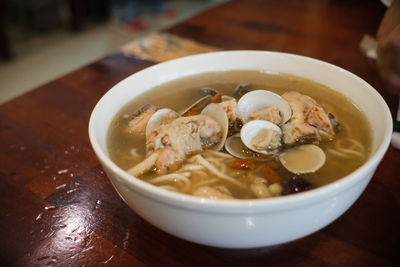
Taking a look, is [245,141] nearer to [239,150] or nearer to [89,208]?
[239,150]

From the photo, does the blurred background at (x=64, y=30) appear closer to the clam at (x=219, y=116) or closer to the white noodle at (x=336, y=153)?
the clam at (x=219, y=116)

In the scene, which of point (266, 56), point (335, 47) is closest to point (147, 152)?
point (266, 56)

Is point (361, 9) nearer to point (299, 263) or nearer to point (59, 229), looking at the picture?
point (299, 263)

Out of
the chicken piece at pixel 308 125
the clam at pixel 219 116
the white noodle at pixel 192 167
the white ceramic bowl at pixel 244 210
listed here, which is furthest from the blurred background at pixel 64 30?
the white ceramic bowl at pixel 244 210

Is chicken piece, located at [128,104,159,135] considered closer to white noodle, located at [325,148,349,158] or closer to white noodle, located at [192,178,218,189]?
white noodle, located at [192,178,218,189]

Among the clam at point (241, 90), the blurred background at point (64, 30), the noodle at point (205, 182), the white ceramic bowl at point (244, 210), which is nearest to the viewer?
the white ceramic bowl at point (244, 210)

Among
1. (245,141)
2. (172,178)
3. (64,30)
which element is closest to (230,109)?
(245,141)
